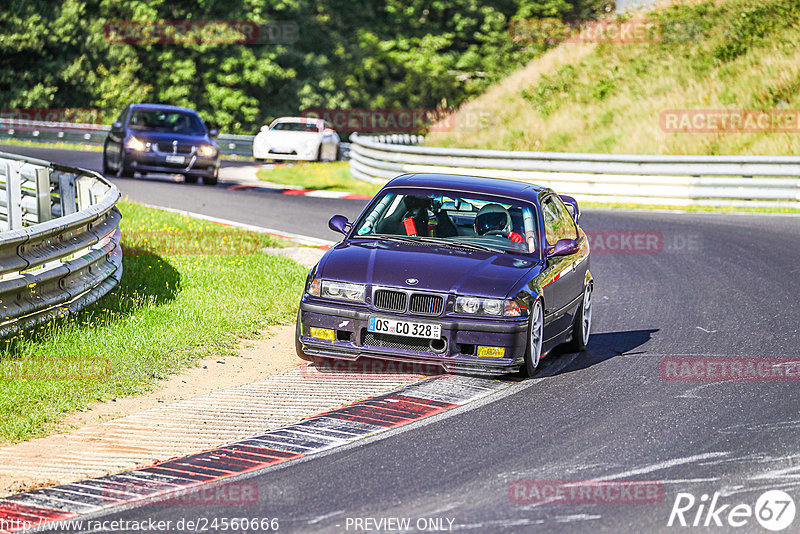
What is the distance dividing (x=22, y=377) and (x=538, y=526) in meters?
4.37

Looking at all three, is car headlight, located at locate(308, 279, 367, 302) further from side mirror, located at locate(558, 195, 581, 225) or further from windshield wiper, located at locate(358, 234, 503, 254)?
side mirror, located at locate(558, 195, 581, 225)

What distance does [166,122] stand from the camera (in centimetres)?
2530

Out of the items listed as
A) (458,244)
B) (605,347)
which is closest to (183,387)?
(458,244)

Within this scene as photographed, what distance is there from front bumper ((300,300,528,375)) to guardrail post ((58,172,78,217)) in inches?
257

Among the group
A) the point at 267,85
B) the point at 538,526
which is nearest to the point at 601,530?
the point at 538,526

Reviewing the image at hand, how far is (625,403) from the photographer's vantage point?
8289 millimetres

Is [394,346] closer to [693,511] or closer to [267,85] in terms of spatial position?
[693,511]

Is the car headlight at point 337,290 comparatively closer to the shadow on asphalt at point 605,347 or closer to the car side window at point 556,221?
the shadow on asphalt at point 605,347

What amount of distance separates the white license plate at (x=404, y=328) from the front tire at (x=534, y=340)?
0.75m

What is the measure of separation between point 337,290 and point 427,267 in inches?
28.4

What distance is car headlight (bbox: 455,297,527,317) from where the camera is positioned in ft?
28.5

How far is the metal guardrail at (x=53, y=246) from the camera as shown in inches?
354
